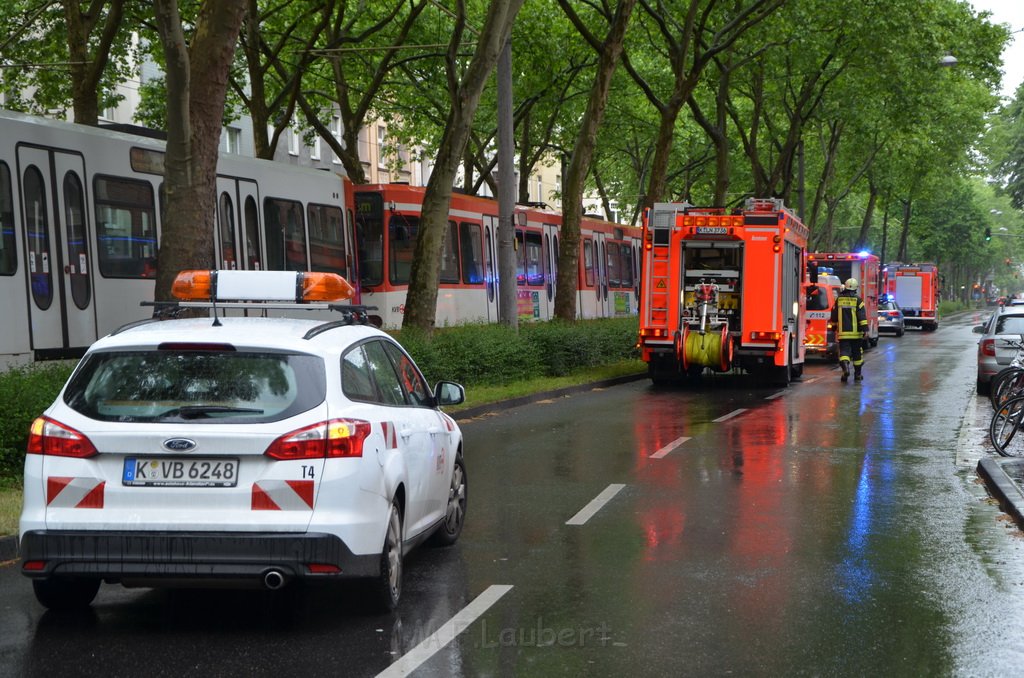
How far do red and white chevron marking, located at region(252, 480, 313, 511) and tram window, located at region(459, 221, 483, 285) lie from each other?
81.7 ft

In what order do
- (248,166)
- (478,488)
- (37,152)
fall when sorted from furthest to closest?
1. (248,166)
2. (37,152)
3. (478,488)

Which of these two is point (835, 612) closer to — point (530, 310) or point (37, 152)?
point (37, 152)

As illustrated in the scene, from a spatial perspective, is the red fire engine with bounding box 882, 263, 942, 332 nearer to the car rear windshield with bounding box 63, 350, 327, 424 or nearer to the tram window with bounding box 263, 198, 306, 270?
the tram window with bounding box 263, 198, 306, 270

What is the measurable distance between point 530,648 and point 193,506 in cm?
163

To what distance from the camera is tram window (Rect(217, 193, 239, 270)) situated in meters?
21.9

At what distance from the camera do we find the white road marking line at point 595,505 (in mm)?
9766

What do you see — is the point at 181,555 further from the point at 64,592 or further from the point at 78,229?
the point at 78,229

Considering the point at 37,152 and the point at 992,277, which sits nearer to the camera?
the point at 37,152

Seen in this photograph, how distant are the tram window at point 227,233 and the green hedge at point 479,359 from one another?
361cm

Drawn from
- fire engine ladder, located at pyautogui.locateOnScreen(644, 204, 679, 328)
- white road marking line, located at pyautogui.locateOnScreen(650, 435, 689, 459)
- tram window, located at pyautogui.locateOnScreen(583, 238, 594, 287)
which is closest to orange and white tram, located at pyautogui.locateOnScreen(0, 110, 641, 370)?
tram window, located at pyautogui.locateOnScreen(583, 238, 594, 287)

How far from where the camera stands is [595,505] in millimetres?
10469

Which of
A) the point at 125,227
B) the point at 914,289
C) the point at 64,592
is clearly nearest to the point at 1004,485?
the point at 64,592

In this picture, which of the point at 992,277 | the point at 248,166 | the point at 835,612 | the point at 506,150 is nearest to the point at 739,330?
the point at 506,150

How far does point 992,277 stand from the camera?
584 ft
